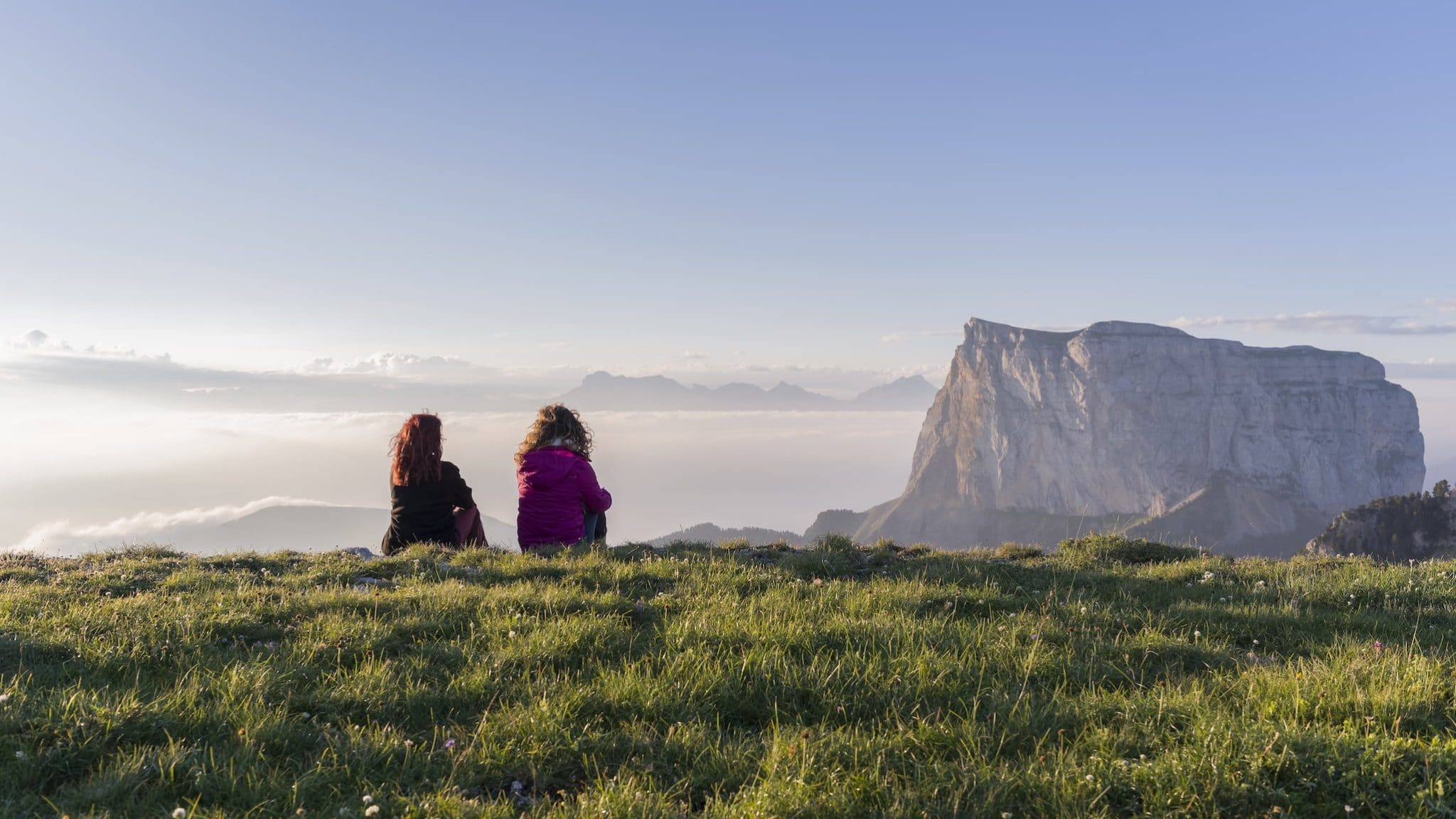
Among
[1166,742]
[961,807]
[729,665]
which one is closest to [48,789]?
[729,665]

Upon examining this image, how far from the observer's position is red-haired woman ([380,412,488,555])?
41.8ft

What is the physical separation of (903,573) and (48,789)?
873 cm

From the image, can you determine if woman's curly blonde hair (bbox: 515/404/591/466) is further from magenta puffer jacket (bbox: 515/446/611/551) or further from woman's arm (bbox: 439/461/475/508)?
woman's arm (bbox: 439/461/475/508)

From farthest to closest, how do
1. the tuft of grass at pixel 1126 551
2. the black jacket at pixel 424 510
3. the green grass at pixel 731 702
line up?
the black jacket at pixel 424 510 < the tuft of grass at pixel 1126 551 < the green grass at pixel 731 702

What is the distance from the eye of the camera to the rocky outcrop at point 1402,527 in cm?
10444

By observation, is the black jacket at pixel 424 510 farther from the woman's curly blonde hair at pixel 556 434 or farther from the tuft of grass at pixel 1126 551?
the tuft of grass at pixel 1126 551

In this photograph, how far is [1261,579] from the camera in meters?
9.59

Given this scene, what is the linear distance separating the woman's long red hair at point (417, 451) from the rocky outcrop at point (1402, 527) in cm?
12400

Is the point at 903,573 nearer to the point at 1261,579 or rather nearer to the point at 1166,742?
the point at 1261,579

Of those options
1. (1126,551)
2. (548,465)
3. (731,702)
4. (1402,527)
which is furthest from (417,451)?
(1402,527)

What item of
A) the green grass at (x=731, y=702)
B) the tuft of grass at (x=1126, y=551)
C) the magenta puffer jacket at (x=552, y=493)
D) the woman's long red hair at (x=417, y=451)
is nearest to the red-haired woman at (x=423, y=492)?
the woman's long red hair at (x=417, y=451)

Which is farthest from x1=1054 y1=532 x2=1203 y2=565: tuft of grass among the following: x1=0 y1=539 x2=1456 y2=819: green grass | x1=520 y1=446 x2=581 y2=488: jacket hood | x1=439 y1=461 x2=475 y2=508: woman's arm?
x1=439 y1=461 x2=475 y2=508: woman's arm

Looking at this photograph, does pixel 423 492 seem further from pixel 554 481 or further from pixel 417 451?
pixel 554 481

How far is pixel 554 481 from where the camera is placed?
1259 centimetres
